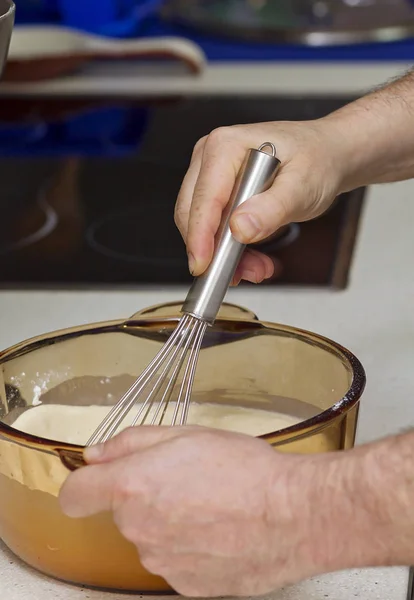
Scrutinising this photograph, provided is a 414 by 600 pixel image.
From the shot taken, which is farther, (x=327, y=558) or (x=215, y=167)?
(x=215, y=167)

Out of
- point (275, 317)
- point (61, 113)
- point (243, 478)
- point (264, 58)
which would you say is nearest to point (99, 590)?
point (243, 478)

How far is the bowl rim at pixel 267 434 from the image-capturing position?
0.50 metres

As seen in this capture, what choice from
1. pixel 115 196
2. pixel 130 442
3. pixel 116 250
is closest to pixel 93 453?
pixel 130 442

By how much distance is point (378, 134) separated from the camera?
77 cm

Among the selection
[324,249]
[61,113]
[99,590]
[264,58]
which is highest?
[264,58]

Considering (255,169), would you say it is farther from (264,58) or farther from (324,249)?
(264,58)

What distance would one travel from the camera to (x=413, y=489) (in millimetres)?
440

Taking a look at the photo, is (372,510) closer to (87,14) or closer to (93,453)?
(93,453)

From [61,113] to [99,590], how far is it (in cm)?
108

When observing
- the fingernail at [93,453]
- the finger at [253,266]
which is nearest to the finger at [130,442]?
the fingernail at [93,453]

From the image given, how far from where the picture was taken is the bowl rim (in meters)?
0.50

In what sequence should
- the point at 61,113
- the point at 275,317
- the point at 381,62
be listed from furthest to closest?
the point at 381,62 → the point at 61,113 → the point at 275,317

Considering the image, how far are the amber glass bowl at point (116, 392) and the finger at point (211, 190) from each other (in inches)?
2.9

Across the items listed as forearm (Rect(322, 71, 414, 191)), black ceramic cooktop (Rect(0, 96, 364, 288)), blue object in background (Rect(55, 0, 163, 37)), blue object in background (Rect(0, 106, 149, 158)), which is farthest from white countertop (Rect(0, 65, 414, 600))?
blue object in background (Rect(55, 0, 163, 37))
